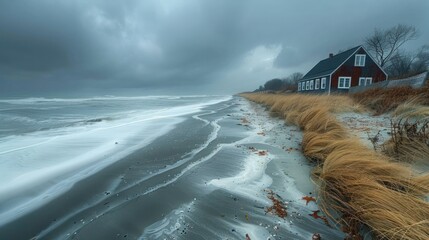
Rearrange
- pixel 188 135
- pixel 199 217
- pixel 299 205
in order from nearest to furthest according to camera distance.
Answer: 1. pixel 199 217
2. pixel 299 205
3. pixel 188 135

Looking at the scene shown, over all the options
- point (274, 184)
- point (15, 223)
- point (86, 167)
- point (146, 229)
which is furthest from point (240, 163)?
point (15, 223)

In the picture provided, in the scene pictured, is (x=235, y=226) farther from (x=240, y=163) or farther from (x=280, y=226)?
(x=240, y=163)

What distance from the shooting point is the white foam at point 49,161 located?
2.96m

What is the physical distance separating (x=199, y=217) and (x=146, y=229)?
551 millimetres

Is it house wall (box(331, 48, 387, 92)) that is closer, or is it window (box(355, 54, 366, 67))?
house wall (box(331, 48, 387, 92))

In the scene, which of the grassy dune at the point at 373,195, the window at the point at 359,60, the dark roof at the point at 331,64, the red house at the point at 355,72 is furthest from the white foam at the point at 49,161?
the window at the point at 359,60

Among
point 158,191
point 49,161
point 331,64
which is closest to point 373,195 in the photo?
point 158,191

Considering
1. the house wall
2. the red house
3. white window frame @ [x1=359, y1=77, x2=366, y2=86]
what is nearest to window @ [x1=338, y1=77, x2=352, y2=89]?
the red house

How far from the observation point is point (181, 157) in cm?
434

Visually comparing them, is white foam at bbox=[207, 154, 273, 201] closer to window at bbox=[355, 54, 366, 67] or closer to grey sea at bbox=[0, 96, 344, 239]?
grey sea at bbox=[0, 96, 344, 239]

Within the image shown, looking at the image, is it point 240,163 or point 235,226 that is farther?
point 240,163

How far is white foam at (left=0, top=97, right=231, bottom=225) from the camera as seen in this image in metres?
2.96

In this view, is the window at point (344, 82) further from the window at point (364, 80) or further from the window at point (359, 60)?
the window at point (359, 60)

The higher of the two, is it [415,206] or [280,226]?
[415,206]
